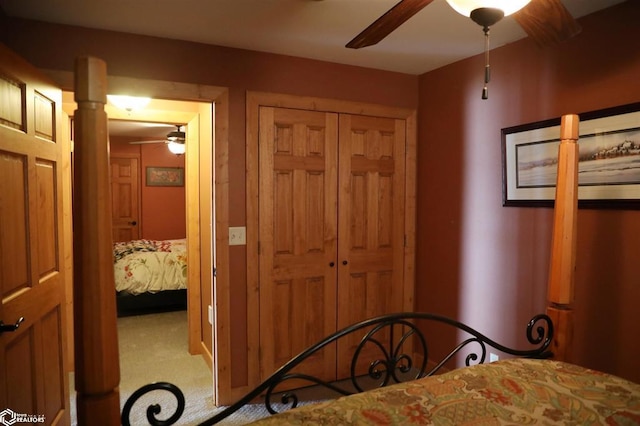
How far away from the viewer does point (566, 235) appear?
1.74 metres

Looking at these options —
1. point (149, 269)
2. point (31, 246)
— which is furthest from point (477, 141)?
point (149, 269)

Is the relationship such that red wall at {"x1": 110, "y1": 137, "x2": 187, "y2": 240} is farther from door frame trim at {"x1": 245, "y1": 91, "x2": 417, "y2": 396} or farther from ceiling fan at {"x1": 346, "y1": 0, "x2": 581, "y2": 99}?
ceiling fan at {"x1": 346, "y1": 0, "x2": 581, "y2": 99}

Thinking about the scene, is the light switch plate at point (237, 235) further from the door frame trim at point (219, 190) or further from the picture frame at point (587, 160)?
the picture frame at point (587, 160)

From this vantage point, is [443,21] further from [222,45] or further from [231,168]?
[231,168]

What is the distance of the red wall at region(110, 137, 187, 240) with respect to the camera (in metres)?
7.12

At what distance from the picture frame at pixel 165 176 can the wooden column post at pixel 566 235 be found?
22.1 feet

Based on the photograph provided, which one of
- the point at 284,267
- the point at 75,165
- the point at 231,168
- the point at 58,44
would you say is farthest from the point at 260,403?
the point at 58,44

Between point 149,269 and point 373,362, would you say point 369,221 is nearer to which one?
point 373,362

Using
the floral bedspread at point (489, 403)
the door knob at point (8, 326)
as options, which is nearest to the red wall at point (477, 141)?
the floral bedspread at point (489, 403)

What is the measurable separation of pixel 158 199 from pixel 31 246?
5657 mm

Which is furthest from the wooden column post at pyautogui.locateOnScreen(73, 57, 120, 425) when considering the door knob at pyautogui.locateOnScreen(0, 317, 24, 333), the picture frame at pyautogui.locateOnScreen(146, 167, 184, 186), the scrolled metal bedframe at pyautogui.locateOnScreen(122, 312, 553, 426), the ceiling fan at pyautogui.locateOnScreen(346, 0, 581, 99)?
the picture frame at pyautogui.locateOnScreen(146, 167, 184, 186)

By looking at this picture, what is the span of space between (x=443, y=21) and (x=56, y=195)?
7.74 ft

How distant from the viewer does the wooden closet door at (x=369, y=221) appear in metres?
3.11

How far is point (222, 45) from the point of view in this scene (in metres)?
2.66
